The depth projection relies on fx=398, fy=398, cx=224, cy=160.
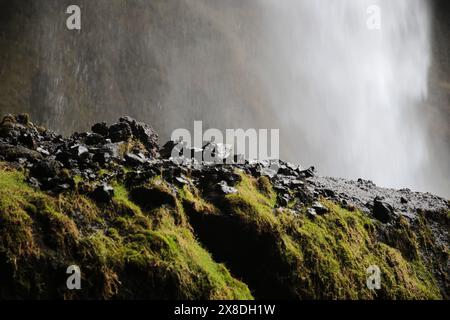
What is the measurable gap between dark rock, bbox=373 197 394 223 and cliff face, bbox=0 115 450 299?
45 mm

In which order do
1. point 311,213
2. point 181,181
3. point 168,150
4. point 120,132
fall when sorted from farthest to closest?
point 168,150 → point 120,132 → point 311,213 → point 181,181

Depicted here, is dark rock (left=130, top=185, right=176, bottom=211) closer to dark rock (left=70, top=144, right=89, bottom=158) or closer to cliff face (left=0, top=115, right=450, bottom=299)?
cliff face (left=0, top=115, right=450, bottom=299)

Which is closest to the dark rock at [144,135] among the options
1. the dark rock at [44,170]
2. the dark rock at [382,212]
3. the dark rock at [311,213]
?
the dark rock at [44,170]

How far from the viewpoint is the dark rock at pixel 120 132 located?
14087 millimetres

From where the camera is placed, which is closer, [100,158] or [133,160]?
[100,158]

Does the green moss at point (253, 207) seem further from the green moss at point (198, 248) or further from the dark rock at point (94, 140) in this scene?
the dark rock at point (94, 140)

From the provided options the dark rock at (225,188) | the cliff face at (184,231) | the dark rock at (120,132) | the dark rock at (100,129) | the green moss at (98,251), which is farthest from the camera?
the dark rock at (100,129)

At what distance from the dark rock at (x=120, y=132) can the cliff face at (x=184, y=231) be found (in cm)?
5

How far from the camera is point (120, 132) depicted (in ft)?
46.8

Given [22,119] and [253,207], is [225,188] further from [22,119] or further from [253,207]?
[22,119]

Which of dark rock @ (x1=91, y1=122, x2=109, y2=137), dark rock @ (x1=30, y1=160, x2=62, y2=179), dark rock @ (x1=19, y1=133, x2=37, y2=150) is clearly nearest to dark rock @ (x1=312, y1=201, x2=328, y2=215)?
dark rock @ (x1=30, y1=160, x2=62, y2=179)

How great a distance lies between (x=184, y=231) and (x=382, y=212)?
7.70 m

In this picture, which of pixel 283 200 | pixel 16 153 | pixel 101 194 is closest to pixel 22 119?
pixel 16 153

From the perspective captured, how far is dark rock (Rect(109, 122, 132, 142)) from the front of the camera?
46.2ft
